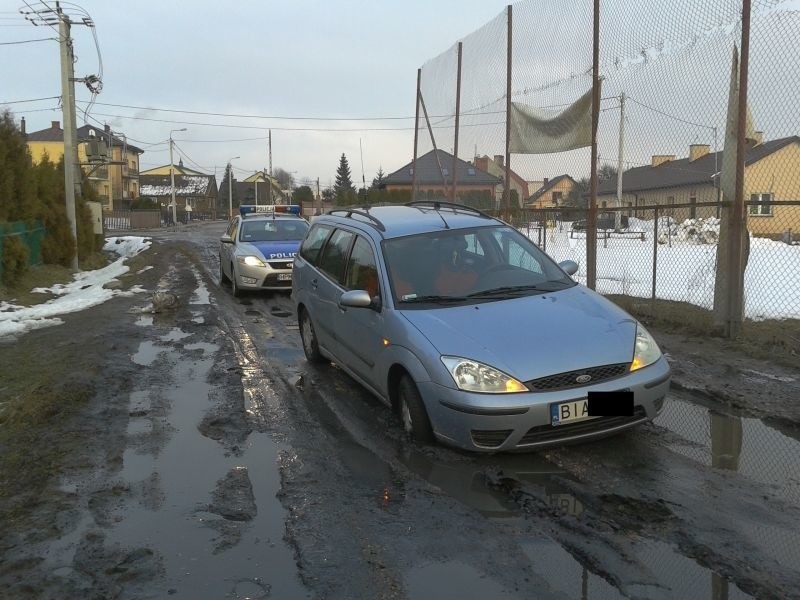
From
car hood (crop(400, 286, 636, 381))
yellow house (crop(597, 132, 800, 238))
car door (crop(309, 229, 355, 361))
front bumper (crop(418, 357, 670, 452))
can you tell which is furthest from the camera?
yellow house (crop(597, 132, 800, 238))

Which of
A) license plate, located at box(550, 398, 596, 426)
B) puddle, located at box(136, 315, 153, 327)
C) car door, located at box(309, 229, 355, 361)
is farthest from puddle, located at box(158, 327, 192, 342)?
license plate, located at box(550, 398, 596, 426)

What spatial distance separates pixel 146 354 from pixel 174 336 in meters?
1.17

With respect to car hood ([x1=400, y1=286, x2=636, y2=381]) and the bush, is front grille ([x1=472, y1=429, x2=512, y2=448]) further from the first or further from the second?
the bush

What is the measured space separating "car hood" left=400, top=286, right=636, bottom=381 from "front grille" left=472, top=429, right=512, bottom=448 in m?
0.36

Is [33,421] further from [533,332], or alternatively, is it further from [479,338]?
[533,332]

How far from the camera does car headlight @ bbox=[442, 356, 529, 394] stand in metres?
4.43

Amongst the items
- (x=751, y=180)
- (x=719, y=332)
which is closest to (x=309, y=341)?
(x=719, y=332)

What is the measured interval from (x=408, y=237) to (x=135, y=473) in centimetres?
284

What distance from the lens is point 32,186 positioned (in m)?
17.7

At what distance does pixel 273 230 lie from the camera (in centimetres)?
1508

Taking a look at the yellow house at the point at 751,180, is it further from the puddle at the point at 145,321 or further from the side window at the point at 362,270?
the puddle at the point at 145,321

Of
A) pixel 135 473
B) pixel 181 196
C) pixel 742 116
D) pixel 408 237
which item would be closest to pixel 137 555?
pixel 135 473

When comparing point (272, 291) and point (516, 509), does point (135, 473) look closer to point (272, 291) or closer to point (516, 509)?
point (516, 509)

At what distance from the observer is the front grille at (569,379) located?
4.45 metres
